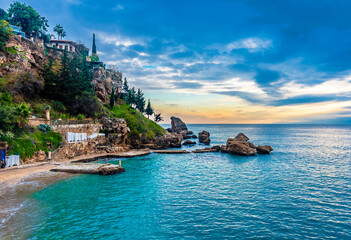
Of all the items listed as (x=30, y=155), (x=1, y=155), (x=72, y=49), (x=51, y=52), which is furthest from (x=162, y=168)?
(x=72, y=49)

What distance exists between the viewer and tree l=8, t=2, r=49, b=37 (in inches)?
3231

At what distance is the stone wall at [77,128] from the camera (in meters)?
44.9

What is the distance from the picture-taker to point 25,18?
82.6 meters

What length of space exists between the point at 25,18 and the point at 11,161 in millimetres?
79257

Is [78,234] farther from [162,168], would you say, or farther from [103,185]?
[162,168]

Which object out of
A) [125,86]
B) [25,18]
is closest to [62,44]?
[25,18]

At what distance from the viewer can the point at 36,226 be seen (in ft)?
57.2

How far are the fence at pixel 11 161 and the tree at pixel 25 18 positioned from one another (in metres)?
74.8

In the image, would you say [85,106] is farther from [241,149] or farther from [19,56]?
[241,149]

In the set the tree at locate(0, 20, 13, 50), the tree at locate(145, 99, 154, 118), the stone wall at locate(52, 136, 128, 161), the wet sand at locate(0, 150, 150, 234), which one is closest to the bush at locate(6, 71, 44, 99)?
the tree at locate(0, 20, 13, 50)

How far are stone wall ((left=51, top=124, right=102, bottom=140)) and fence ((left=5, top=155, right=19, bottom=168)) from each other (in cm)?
1047

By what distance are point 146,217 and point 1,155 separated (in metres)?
29.7

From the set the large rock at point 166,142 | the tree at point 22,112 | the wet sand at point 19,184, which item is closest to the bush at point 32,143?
the wet sand at point 19,184

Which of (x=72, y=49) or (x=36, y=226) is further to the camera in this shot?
(x=72, y=49)
